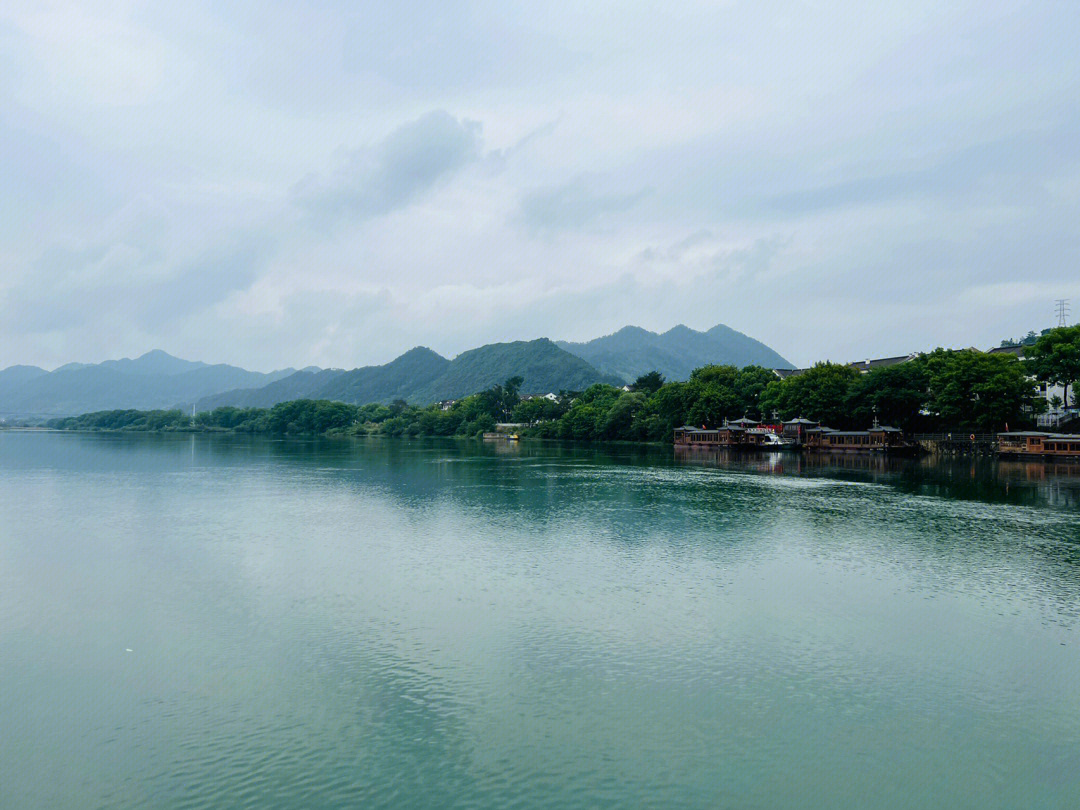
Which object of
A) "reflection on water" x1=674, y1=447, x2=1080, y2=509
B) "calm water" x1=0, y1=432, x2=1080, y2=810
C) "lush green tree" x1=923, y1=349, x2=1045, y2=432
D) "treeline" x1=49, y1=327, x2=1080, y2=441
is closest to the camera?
"calm water" x1=0, y1=432, x2=1080, y2=810

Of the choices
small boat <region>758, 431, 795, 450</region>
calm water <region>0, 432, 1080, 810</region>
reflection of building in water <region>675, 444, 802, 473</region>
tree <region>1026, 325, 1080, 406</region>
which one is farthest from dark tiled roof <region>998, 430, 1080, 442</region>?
calm water <region>0, 432, 1080, 810</region>

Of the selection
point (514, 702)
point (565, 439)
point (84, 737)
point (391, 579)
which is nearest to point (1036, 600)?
point (514, 702)

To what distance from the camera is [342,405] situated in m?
142

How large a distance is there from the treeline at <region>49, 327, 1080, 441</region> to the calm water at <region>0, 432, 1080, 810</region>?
3259 cm

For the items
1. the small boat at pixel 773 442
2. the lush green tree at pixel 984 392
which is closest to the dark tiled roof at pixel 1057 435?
the lush green tree at pixel 984 392

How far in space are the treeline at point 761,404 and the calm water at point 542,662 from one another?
32.6m

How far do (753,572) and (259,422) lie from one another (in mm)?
138954

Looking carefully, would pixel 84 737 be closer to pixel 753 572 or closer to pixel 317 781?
pixel 317 781

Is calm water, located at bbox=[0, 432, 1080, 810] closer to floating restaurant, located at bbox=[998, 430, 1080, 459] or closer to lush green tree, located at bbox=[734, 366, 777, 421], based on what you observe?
floating restaurant, located at bbox=[998, 430, 1080, 459]

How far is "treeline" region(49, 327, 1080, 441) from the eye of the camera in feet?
182

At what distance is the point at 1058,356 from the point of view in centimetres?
5269

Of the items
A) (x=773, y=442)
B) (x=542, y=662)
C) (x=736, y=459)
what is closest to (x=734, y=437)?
(x=773, y=442)

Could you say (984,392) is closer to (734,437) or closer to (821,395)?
(821,395)

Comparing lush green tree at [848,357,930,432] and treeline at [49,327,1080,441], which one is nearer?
treeline at [49,327,1080,441]
